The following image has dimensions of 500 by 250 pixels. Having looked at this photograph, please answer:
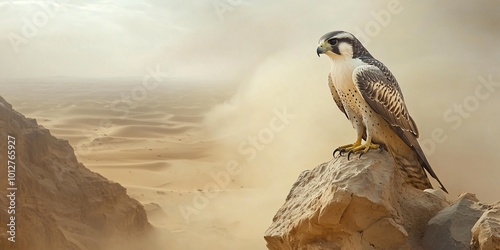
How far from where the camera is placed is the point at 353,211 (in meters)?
2.35

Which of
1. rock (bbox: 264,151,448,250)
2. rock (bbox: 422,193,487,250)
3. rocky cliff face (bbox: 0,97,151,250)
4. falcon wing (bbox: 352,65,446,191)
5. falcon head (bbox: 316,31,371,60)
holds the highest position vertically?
rocky cliff face (bbox: 0,97,151,250)

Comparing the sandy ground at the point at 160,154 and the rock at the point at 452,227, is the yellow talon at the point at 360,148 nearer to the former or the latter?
the rock at the point at 452,227

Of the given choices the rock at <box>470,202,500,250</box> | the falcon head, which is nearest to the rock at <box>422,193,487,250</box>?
the rock at <box>470,202,500,250</box>

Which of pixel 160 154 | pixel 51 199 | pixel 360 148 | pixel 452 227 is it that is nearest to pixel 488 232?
pixel 452 227

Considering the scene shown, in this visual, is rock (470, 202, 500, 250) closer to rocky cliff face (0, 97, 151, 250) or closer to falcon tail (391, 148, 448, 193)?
falcon tail (391, 148, 448, 193)

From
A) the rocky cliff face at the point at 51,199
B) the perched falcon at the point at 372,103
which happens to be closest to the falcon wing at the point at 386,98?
the perched falcon at the point at 372,103

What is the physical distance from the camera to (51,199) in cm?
412

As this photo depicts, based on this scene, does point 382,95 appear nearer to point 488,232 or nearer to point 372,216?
point 372,216

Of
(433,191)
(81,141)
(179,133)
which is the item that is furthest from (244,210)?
(433,191)

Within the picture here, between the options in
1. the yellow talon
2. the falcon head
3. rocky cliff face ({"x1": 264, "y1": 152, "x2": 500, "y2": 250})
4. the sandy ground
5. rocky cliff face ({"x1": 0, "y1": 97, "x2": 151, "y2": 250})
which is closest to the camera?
rocky cliff face ({"x1": 264, "y1": 152, "x2": 500, "y2": 250})

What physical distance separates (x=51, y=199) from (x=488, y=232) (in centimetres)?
312

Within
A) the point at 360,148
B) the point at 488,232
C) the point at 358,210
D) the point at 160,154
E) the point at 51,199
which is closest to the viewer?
the point at 488,232

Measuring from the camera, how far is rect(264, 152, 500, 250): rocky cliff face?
7.61 feet

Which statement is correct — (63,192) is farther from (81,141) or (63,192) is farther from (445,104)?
(445,104)
